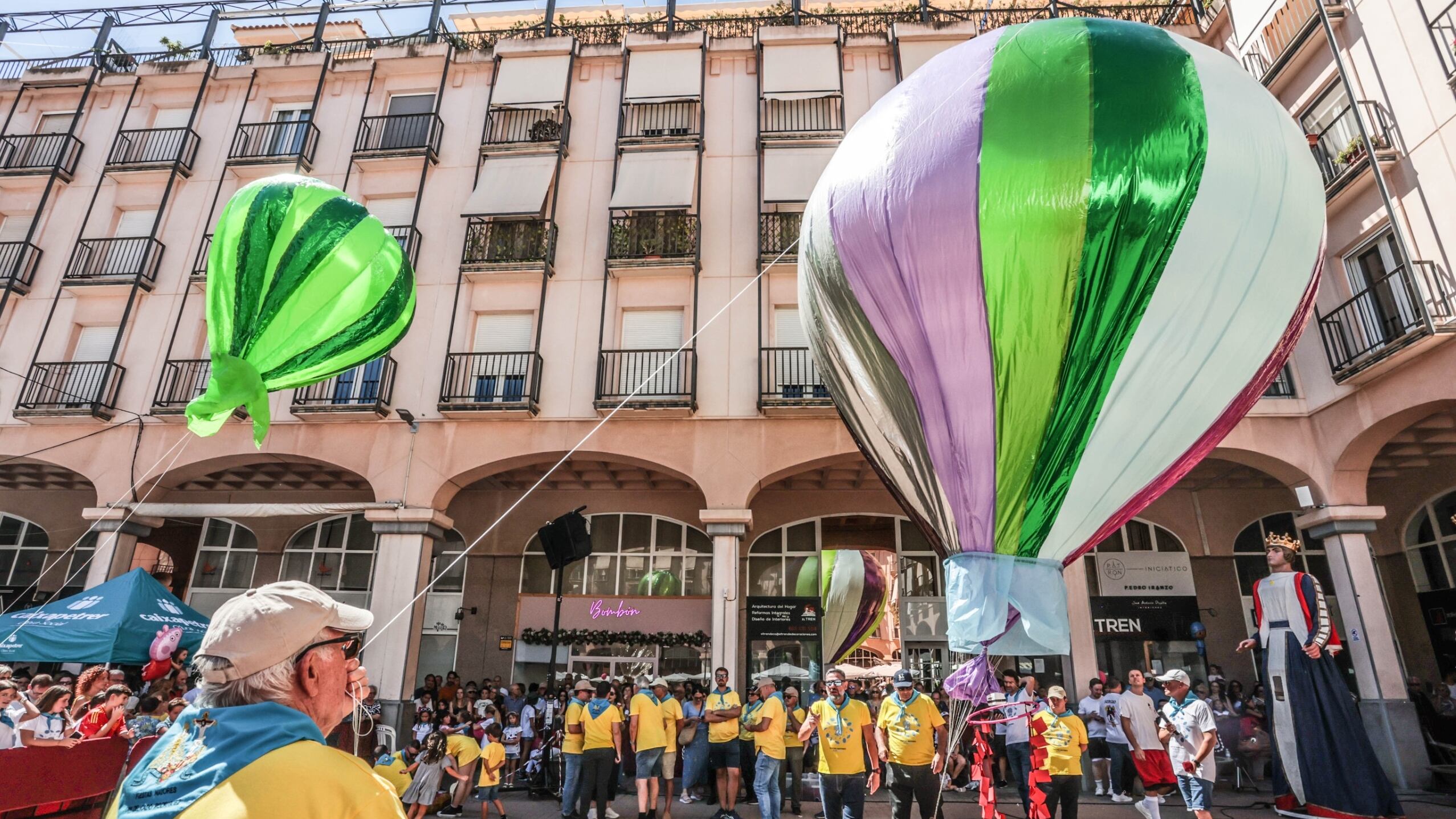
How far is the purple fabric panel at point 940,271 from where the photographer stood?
4.18 meters

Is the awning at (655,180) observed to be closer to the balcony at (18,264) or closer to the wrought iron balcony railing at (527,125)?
the wrought iron balcony railing at (527,125)

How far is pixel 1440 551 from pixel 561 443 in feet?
49.8

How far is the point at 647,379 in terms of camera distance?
496 inches

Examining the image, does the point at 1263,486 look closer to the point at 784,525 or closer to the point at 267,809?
the point at 784,525

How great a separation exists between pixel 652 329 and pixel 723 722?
729 cm

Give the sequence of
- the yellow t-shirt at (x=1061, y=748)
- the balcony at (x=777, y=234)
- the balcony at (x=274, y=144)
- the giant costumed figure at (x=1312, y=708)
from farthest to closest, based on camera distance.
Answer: the balcony at (x=274, y=144) → the balcony at (x=777, y=234) → the yellow t-shirt at (x=1061, y=748) → the giant costumed figure at (x=1312, y=708)

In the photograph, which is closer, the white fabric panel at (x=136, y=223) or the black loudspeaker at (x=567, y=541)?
the black loudspeaker at (x=567, y=541)

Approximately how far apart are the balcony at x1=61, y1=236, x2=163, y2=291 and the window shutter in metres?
9.35

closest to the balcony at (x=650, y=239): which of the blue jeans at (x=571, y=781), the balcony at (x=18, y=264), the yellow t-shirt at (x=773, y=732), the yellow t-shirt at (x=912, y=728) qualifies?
the yellow t-shirt at (x=773, y=732)

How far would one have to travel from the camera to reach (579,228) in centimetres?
1462

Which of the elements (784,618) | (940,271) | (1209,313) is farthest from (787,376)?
(1209,313)

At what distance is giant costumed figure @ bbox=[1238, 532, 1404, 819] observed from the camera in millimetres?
6992

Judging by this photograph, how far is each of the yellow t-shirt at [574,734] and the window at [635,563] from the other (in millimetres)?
6344

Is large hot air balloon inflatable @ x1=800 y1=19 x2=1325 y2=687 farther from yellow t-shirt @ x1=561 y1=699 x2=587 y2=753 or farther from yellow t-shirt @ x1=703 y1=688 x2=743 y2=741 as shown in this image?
yellow t-shirt @ x1=561 y1=699 x2=587 y2=753
